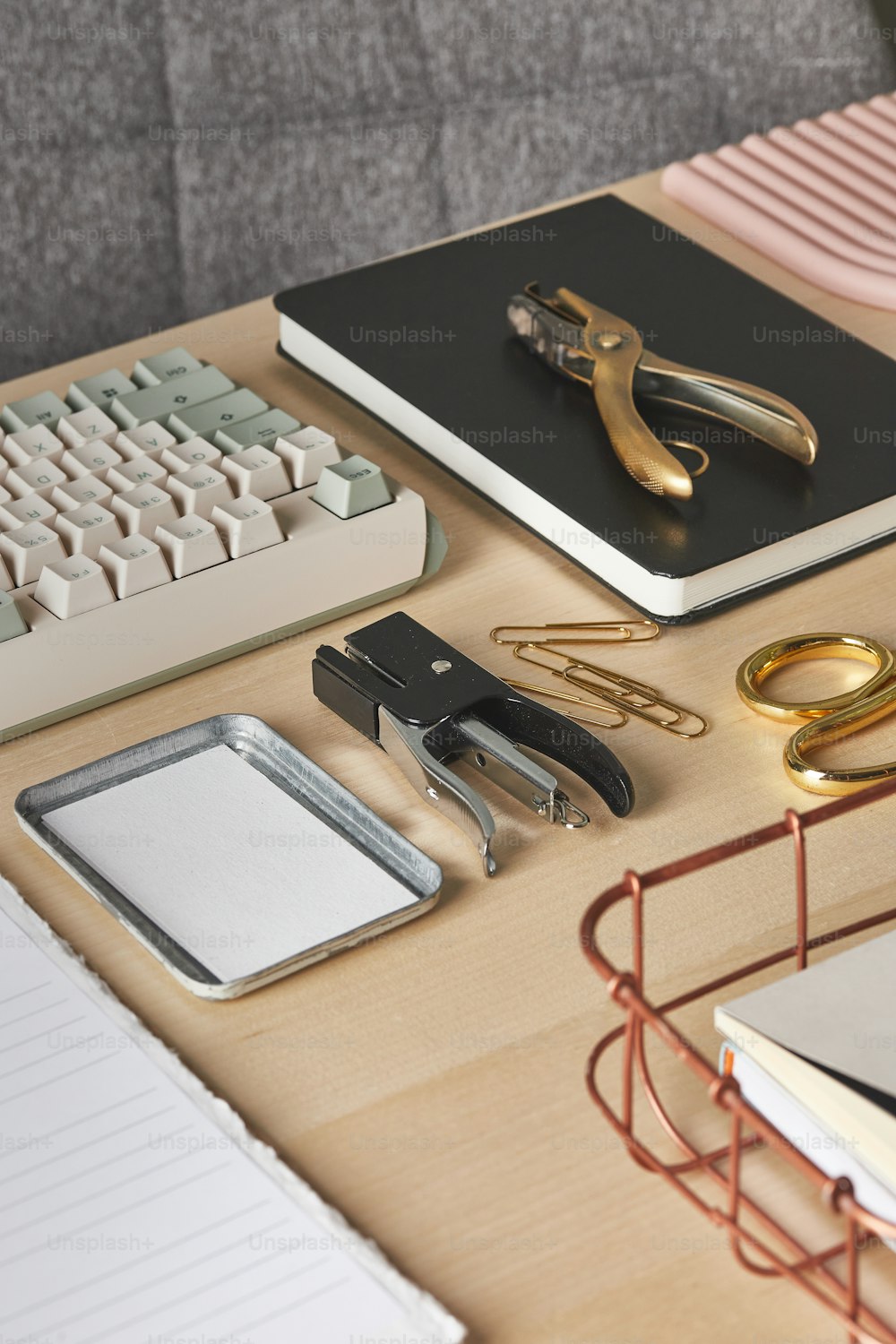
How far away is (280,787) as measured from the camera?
1.92 feet

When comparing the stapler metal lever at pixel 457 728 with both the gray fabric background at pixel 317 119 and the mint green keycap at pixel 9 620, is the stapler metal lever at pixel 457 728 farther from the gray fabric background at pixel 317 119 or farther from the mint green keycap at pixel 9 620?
the gray fabric background at pixel 317 119

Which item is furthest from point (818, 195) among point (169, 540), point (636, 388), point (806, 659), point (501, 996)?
point (501, 996)

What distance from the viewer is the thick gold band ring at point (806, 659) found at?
598 millimetres

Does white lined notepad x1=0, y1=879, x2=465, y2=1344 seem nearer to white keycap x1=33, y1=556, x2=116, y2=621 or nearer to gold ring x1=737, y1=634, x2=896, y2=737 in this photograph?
white keycap x1=33, y1=556, x2=116, y2=621

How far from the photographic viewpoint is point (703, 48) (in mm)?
1477

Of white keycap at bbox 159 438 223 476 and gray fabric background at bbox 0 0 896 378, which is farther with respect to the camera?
gray fabric background at bbox 0 0 896 378

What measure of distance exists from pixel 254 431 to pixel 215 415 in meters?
0.03

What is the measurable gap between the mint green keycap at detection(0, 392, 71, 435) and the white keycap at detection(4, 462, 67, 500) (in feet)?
0.16

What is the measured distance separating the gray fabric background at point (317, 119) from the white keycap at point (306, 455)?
0.67 metres

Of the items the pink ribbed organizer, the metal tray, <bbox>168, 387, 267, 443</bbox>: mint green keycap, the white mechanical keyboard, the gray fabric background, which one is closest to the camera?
the metal tray

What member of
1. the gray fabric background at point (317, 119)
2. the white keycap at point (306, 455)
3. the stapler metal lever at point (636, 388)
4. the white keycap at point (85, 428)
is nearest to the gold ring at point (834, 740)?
the stapler metal lever at point (636, 388)

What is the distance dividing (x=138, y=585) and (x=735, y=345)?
1.24 ft

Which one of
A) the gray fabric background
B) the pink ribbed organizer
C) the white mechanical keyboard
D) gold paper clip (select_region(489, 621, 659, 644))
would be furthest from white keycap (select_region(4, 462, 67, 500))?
the gray fabric background

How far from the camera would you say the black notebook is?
2.19 feet
